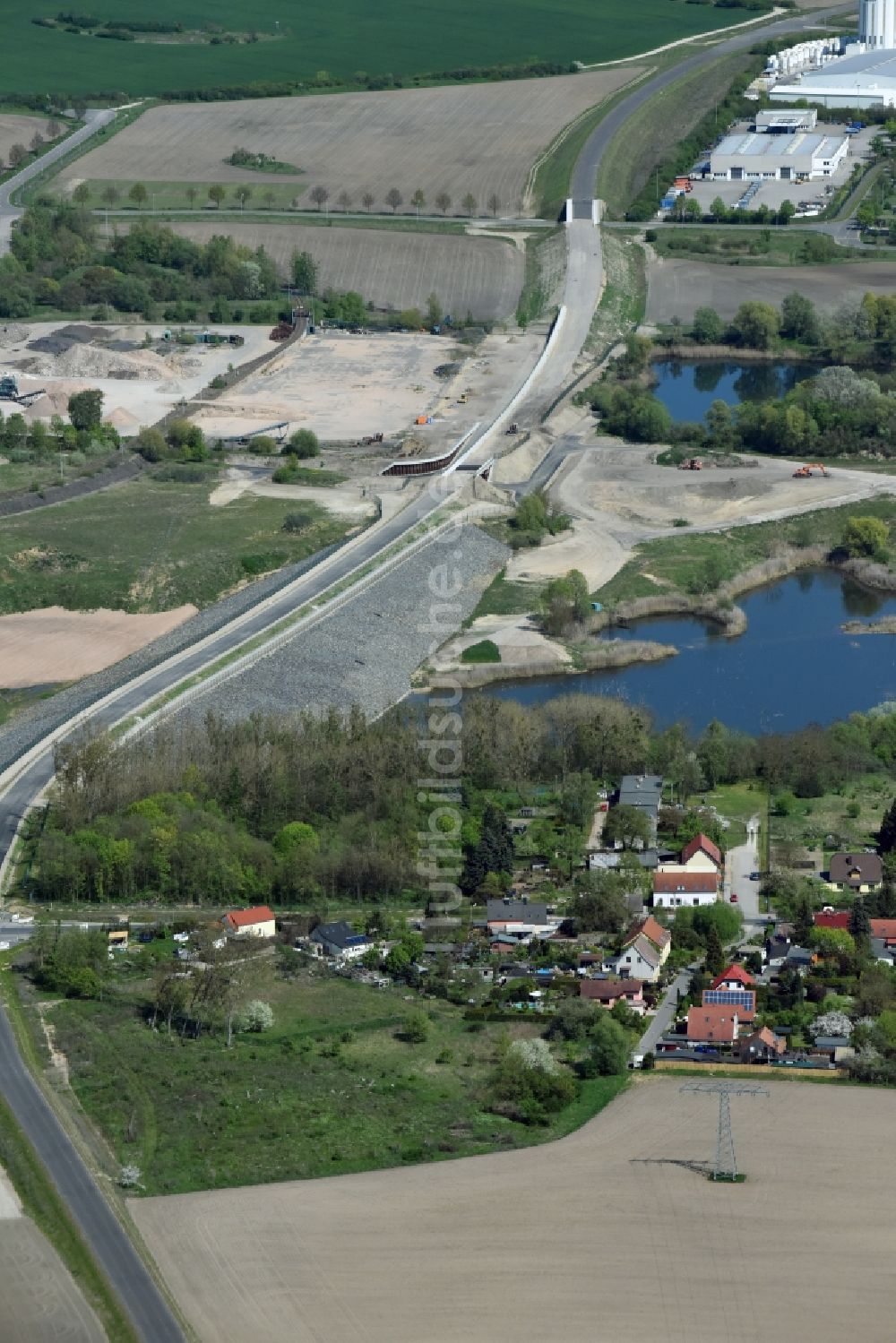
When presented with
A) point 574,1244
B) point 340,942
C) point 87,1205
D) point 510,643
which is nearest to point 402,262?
point 510,643

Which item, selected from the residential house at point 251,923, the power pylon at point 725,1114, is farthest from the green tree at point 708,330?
the power pylon at point 725,1114

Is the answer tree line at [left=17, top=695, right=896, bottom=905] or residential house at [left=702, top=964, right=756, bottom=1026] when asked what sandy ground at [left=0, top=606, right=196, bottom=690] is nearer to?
tree line at [left=17, top=695, right=896, bottom=905]

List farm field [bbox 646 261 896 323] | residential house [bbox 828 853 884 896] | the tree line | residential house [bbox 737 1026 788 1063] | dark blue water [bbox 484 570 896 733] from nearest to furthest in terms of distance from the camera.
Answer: residential house [bbox 737 1026 788 1063], the tree line, residential house [bbox 828 853 884 896], dark blue water [bbox 484 570 896 733], farm field [bbox 646 261 896 323]

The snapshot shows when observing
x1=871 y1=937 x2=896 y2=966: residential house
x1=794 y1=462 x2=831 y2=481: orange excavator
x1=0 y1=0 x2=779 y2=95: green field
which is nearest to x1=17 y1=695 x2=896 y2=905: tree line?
x1=871 y1=937 x2=896 y2=966: residential house

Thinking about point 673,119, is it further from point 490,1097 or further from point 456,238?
point 490,1097

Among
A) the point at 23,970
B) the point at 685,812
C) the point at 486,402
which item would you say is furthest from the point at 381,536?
the point at 23,970

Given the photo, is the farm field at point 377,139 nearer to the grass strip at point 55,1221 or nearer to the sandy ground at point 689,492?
the sandy ground at point 689,492
